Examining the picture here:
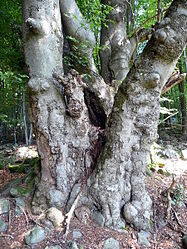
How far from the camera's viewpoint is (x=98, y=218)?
212 centimetres

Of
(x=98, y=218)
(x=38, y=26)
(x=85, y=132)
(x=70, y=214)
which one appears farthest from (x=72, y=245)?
(x=38, y=26)

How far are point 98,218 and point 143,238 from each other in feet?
1.98

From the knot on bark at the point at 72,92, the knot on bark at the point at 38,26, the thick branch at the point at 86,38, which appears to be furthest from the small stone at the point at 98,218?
the knot on bark at the point at 38,26

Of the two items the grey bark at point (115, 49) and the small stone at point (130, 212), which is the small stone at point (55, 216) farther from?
the grey bark at point (115, 49)

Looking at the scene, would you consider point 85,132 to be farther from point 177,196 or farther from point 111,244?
point 177,196

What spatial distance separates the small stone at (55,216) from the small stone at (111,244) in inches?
24.0

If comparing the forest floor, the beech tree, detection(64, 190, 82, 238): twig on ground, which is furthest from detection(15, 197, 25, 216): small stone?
detection(64, 190, 82, 238): twig on ground

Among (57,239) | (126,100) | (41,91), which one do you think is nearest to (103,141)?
(126,100)

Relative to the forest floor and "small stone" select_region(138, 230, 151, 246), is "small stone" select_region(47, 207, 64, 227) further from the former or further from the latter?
"small stone" select_region(138, 230, 151, 246)

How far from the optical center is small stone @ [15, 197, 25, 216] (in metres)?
2.15

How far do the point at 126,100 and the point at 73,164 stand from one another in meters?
1.16

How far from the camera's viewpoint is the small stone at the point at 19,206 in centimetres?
215

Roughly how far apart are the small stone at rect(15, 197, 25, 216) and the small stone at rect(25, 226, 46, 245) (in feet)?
1.09

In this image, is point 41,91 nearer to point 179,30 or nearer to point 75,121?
point 75,121
